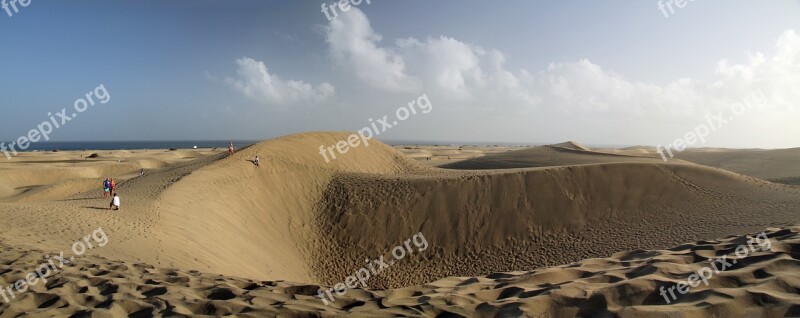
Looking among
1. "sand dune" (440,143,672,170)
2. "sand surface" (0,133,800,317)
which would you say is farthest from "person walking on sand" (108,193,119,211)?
"sand dune" (440,143,672,170)

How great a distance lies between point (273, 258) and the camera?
482 inches

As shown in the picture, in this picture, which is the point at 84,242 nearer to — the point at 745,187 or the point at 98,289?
the point at 98,289

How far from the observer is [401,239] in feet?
50.4

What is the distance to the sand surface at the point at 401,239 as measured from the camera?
13.7 feet

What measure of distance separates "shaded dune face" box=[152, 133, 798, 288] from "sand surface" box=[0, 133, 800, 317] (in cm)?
7

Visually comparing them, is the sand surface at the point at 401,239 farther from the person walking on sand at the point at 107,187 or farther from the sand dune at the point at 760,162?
the sand dune at the point at 760,162

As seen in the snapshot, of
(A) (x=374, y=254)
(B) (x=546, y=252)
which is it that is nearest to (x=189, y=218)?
(A) (x=374, y=254)

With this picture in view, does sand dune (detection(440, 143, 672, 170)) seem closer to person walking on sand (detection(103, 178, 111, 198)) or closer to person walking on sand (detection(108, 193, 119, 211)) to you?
person walking on sand (detection(103, 178, 111, 198))

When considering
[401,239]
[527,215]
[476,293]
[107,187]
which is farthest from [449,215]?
[107,187]

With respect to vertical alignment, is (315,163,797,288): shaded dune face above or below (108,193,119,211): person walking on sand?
below

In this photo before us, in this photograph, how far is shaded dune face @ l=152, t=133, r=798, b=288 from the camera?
491 inches

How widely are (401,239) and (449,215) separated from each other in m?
2.31

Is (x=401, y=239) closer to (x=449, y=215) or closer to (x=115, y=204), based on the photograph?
(x=449, y=215)

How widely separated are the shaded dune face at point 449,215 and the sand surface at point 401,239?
2.9 inches
